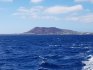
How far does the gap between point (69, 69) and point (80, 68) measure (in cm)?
163

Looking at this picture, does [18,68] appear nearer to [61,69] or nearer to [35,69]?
[35,69]

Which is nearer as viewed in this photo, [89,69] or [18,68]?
[89,69]

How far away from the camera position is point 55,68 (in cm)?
4325

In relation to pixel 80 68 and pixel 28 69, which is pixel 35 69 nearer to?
pixel 28 69

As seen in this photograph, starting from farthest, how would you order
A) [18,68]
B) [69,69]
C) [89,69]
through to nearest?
[18,68]
[69,69]
[89,69]

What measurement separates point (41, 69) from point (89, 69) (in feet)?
26.3

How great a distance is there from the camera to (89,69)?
37219mm

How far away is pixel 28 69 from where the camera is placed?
42.8 meters

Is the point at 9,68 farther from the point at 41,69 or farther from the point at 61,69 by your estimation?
the point at 61,69

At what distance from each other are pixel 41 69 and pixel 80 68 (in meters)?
5.80

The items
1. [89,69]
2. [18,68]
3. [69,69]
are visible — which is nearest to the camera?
[89,69]

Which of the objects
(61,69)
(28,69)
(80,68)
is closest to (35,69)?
(28,69)

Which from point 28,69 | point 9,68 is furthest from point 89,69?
point 9,68

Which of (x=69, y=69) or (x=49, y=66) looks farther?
(x=49, y=66)
